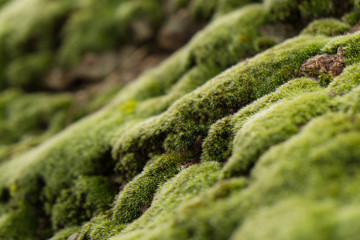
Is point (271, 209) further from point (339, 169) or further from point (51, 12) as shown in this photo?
point (51, 12)

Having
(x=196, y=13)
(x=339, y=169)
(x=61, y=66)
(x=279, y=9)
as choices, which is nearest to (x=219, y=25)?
(x=279, y=9)

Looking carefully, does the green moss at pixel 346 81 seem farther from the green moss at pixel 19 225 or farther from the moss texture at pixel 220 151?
the green moss at pixel 19 225

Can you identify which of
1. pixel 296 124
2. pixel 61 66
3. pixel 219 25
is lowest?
pixel 296 124

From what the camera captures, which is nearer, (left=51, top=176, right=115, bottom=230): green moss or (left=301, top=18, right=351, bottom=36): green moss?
(left=51, top=176, right=115, bottom=230): green moss

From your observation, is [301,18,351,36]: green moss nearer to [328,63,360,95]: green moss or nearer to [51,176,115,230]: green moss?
[328,63,360,95]: green moss

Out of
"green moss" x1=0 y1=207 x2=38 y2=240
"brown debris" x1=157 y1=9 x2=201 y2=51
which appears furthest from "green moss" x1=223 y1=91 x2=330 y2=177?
"brown debris" x1=157 y1=9 x2=201 y2=51

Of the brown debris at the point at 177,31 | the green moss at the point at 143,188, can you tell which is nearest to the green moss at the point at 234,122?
the green moss at the point at 143,188

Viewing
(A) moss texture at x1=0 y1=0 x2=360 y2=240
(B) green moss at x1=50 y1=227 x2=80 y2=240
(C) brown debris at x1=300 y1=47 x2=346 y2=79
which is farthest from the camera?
(B) green moss at x1=50 y1=227 x2=80 y2=240
